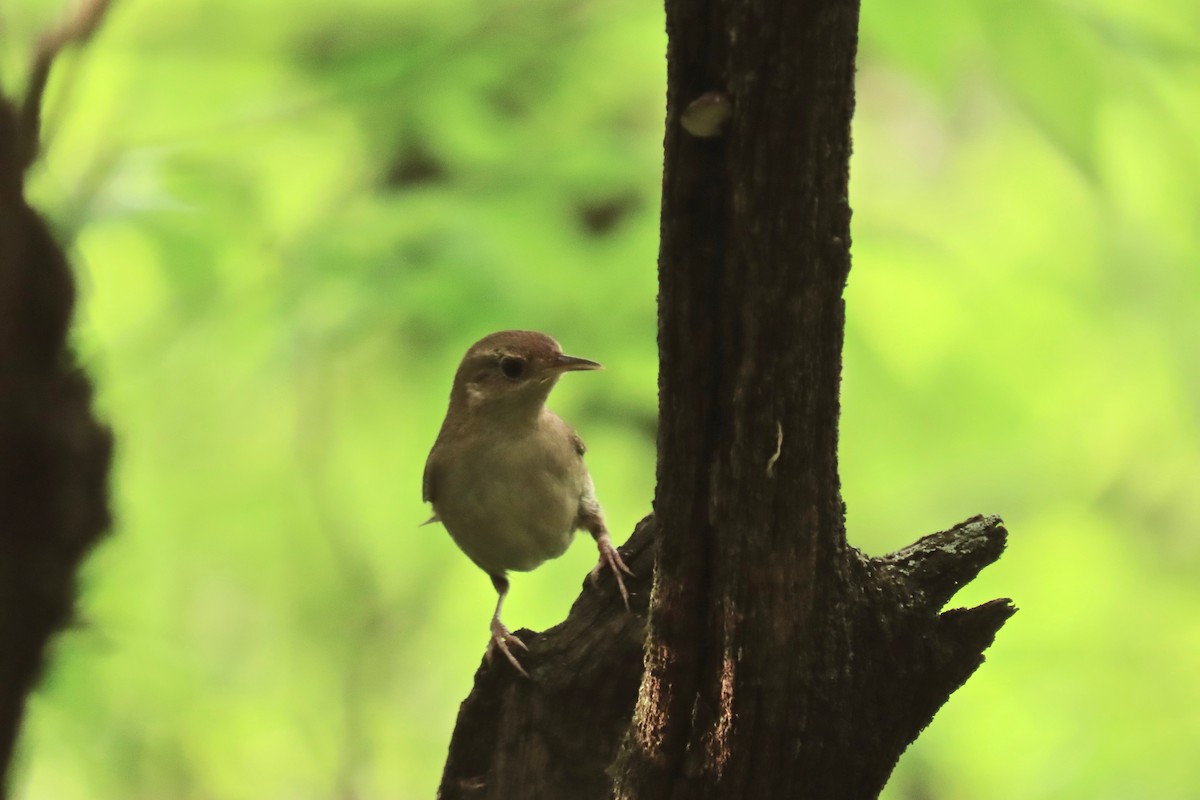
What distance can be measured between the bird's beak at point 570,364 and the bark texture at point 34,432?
4.37 ft

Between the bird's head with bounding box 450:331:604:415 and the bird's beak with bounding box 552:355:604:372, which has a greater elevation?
the bird's head with bounding box 450:331:604:415

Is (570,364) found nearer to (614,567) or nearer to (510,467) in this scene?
(510,467)

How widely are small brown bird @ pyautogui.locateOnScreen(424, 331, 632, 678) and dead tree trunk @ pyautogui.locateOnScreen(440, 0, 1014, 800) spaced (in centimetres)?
137

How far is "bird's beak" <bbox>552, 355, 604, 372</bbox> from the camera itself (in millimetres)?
2955

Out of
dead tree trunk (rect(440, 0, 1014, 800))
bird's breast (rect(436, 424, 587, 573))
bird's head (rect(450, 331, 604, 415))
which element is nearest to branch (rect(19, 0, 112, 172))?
bird's head (rect(450, 331, 604, 415))

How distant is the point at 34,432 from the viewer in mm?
3033

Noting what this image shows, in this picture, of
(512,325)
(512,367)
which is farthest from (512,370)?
(512,325)

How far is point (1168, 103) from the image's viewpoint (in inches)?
132

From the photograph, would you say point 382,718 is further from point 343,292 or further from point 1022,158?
point 1022,158

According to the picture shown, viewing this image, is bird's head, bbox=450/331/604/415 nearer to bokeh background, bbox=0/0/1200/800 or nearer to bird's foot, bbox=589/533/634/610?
bokeh background, bbox=0/0/1200/800

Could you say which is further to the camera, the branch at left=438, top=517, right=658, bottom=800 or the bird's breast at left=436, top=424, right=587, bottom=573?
the bird's breast at left=436, top=424, right=587, bottom=573

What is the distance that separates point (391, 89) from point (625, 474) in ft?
5.49

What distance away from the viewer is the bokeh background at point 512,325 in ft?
11.6

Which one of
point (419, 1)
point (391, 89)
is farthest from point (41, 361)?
point (419, 1)
